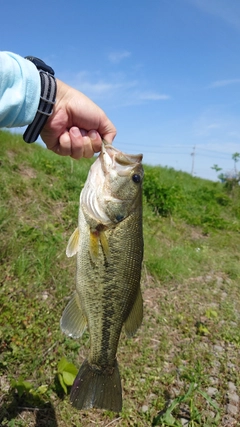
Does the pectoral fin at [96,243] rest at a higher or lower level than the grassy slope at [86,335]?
higher

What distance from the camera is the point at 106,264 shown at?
7.55 feet

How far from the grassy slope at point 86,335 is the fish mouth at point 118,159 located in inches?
94.5

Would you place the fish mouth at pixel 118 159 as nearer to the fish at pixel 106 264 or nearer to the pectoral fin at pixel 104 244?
the fish at pixel 106 264

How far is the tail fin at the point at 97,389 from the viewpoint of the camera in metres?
2.40

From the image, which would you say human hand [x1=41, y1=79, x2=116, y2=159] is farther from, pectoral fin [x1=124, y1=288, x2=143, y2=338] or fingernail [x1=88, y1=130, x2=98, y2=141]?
pectoral fin [x1=124, y1=288, x2=143, y2=338]

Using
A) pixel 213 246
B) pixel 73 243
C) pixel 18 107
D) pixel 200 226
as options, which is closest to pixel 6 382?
pixel 73 243

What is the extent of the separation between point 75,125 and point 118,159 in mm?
418

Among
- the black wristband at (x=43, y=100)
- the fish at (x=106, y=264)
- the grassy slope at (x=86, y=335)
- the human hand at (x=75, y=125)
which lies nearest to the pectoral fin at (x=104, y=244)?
the fish at (x=106, y=264)

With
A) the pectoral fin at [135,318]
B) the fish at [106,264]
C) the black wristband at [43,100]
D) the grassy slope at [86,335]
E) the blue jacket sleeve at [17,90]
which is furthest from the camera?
the grassy slope at [86,335]

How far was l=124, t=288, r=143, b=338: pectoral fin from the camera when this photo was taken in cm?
245

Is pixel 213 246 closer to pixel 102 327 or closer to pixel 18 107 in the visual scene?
pixel 102 327

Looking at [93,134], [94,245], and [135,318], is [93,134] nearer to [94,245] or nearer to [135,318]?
[94,245]

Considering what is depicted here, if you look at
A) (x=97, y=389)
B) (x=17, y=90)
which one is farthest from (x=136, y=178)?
(x=97, y=389)

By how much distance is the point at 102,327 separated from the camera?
244 centimetres
